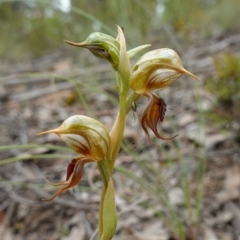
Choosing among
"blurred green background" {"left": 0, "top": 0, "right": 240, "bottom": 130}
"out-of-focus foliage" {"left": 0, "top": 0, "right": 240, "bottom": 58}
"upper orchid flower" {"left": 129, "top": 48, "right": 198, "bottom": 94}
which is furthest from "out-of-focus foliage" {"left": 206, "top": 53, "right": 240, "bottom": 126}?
"out-of-focus foliage" {"left": 0, "top": 0, "right": 240, "bottom": 58}

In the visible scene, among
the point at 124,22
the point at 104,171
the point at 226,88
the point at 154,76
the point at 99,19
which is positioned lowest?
the point at 104,171

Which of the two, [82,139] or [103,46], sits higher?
[103,46]

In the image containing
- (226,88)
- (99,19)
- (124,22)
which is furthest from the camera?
(99,19)

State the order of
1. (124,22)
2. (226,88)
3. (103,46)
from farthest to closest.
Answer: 1. (124,22)
2. (226,88)
3. (103,46)

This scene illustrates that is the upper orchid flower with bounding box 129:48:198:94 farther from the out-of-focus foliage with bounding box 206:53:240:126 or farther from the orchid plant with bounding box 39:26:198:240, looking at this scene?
the out-of-focus foliage with bounding box 206:53:240:126

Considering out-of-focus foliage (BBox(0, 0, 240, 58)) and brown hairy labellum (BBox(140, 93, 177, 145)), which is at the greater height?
out-of-focus foliage (BBox(0, 0, 240, 58))

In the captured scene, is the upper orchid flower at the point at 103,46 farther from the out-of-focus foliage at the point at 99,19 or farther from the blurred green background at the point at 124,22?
the out-of-focus foliage at the point at 99,19

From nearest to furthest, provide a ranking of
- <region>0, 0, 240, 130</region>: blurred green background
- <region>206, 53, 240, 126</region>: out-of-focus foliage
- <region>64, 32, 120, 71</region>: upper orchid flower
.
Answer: <region>64, 32, 120, 71</region>: upper orchid flower, <region>206, 53, 240, 126</region>: out-of-focus foliage, <region>0, 0, 240, 130</region>: blurred green background

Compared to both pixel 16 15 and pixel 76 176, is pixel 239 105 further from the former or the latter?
pixel 16 15

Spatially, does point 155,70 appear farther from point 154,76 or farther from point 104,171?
point 104,171

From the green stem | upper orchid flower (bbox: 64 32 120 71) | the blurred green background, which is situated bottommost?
the green stem

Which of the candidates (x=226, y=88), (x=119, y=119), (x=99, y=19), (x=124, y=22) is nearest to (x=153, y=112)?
(x=119, y=119)
